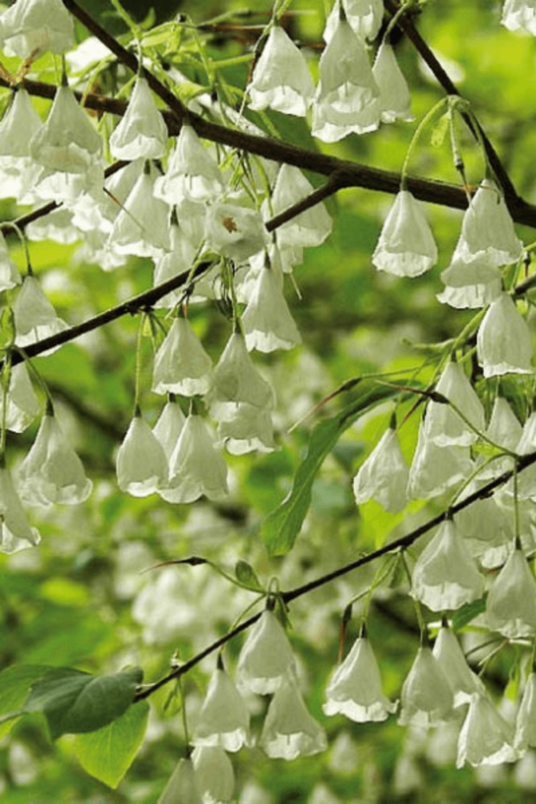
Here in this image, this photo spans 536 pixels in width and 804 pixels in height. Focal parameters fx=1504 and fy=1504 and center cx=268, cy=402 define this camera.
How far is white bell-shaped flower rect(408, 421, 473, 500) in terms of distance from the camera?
1561 mm

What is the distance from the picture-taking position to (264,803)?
3898 mm

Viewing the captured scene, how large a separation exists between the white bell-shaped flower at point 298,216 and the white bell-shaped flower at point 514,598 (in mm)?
391

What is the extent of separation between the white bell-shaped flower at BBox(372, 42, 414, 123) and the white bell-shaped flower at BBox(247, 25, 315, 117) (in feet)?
0.26

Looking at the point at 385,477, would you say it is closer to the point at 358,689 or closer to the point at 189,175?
the point at 358,689

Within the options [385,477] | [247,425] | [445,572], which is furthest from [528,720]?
[247,425]

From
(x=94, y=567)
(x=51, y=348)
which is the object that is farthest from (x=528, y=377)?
(x=94, y=567)

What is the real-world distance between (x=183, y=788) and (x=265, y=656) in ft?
0.53

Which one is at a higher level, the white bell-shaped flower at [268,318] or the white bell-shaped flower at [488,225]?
the white bell-shaped flower at [488,225]

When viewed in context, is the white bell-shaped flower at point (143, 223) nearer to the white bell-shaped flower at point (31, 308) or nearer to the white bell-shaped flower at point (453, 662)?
the white bell-shaped flower at point (31, 308)

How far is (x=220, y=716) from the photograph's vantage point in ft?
5.03

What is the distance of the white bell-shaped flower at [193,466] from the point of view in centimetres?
154

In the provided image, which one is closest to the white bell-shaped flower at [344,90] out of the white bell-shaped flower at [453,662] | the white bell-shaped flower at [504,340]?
the white bell-shaped flower at [504,340]

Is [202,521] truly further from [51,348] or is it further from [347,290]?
[51,348]

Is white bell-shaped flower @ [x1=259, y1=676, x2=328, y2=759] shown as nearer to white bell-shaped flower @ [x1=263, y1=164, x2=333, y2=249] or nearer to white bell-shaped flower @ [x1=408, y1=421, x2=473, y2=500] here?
white bell-shaped flower @ [x1=408, y1=421, x2=473, y2=500]
